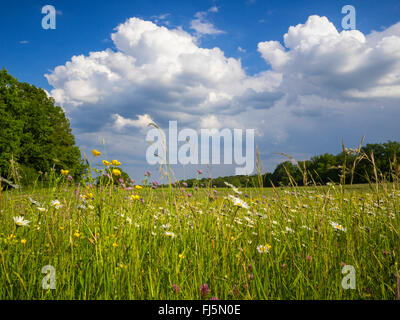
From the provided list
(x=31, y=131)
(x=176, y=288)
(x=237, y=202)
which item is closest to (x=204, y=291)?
(x=176, y=288)

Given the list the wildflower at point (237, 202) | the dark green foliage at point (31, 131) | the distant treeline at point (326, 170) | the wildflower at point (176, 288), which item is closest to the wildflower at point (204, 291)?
the wildflower at point (176, 288)

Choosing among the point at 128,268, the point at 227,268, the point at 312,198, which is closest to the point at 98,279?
the point at 128,268

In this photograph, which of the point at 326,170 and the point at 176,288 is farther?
the point at 326,170

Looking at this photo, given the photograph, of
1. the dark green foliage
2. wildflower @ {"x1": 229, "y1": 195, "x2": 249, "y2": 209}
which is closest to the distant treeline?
wildflower @ {"x1": 229, "y1": 195, "x2": 249, "y2": 209}

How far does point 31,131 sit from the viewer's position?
2512 centimetres

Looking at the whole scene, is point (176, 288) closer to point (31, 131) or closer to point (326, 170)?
point (326, 170)

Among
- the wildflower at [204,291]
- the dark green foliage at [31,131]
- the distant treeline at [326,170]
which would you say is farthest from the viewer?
the dark green foliage at [31,131]

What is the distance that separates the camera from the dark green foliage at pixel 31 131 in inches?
809

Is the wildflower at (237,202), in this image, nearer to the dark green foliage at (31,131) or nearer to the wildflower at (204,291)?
the wildflower at (204,291)

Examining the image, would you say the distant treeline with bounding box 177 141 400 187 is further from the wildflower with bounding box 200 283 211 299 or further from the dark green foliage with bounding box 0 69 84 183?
the dark green foliage with bounding box 0 69 84 183

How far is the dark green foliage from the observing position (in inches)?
809
